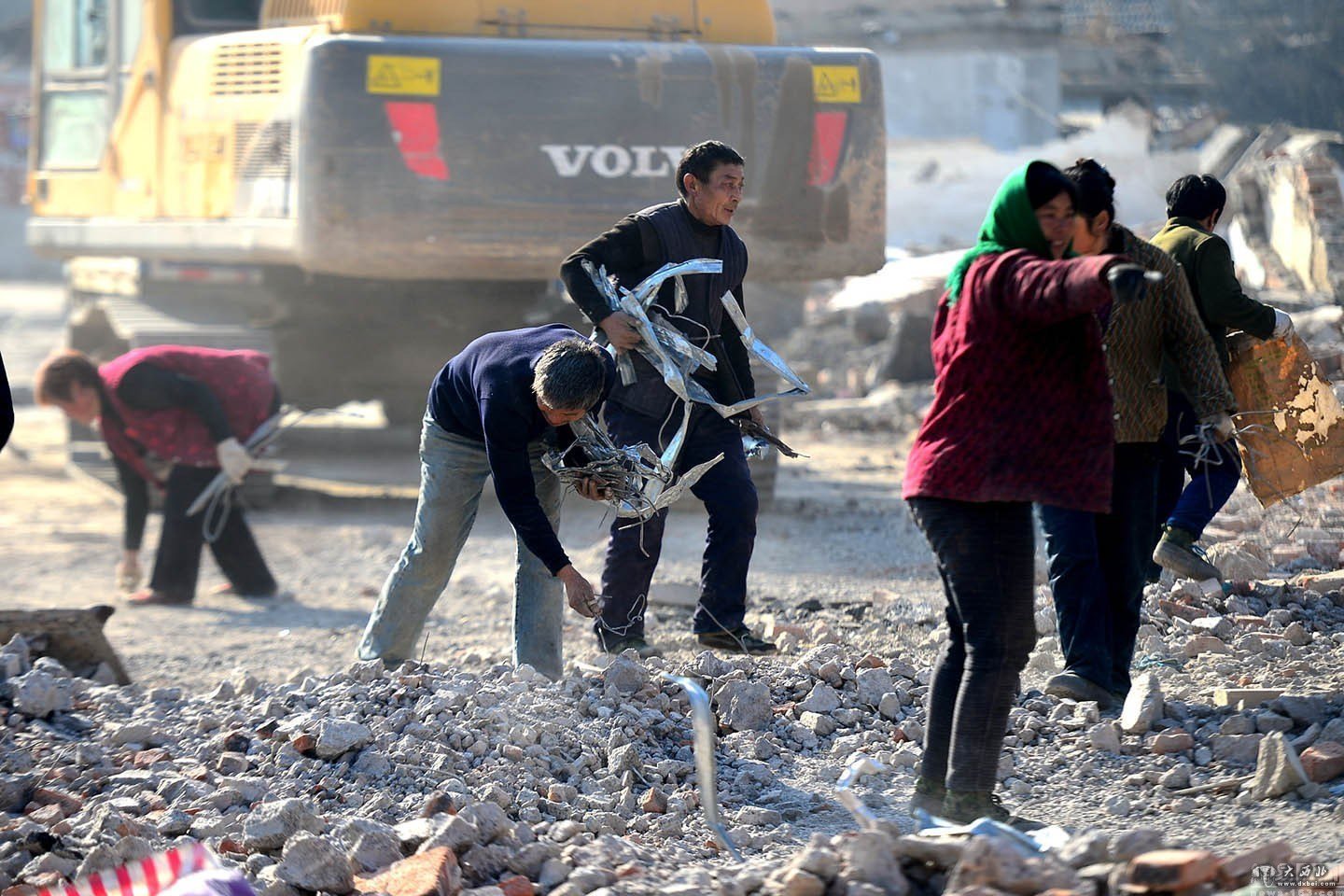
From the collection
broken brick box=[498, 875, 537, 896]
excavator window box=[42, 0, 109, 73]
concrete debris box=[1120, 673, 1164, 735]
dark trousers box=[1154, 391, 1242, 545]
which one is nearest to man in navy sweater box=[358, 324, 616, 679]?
broken brick box=[498, 875, 537, 896]

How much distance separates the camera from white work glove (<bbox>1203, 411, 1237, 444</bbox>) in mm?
4863

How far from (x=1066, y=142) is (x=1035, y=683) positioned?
1613 centimetres

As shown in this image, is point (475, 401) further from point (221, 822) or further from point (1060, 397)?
point (1060, 397)

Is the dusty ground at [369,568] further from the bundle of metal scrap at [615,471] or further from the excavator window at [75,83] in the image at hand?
the excavator window at [75,83]

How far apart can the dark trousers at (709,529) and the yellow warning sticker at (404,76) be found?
3116mm

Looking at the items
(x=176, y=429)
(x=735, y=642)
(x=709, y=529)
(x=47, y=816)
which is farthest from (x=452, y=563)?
(x=176, y=429)

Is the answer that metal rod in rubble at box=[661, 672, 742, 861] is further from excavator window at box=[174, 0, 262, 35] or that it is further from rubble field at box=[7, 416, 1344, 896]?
excavator window at box=[174, 0, 262, 35]

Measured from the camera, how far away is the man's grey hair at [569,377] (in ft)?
14.7

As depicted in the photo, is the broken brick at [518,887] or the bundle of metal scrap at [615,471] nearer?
the broken brick at [518,887]

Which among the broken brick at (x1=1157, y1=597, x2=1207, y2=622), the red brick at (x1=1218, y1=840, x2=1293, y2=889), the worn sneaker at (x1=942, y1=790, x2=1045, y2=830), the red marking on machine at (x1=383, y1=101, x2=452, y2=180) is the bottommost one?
the broken brick at (x1=1157, y1=597, x2=1207, y2=622)

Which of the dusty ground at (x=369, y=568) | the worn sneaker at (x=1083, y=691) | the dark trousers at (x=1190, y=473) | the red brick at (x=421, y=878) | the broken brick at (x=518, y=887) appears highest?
the dark trousers at (x=1190, y=473)

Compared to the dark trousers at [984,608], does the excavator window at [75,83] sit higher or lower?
higher

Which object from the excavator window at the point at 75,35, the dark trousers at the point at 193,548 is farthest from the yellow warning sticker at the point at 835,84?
the excavator window at the point at 75,35

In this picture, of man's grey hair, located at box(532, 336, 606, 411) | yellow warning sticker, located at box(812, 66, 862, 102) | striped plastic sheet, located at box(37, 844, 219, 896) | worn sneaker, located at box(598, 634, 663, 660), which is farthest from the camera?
yellow warning sticker, located at box(812, 66, 862, 102)
